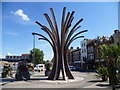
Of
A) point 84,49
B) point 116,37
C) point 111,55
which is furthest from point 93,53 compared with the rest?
point 111,55

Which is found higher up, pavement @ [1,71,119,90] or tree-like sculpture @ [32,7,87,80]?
tree-like sculpture @ [32,7,87,80]

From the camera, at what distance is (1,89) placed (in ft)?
35.9

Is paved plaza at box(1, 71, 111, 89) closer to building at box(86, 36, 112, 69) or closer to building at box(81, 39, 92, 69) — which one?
building at box(86, 36, 112, 69)

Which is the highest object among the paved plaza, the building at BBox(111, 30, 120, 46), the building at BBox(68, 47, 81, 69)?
the building at BBox(111, 30, 120, 46)

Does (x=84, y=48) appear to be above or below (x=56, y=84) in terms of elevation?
above

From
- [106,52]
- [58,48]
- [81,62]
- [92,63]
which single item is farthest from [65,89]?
[81,62]

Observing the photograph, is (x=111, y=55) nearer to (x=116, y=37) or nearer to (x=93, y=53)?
(x=116, y=37)

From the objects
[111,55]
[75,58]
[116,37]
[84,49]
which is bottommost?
[75,58]

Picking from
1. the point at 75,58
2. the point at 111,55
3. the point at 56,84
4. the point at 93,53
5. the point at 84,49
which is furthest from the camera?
the point at 75,58

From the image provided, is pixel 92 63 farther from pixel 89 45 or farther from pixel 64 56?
pixel 64 56

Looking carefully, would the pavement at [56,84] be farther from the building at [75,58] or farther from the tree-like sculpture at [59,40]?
the building at [75,58]

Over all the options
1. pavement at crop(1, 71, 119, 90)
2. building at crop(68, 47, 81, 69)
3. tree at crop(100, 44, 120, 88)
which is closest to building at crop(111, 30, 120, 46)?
building at crop(68, 47, 81, 69)

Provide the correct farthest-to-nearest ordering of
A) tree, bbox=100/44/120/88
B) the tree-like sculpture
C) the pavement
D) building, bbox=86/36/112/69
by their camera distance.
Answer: building, bbox=86/36/112/69 < the tree-like sculpture < the pavement < tree, bbox=100/44/120/88

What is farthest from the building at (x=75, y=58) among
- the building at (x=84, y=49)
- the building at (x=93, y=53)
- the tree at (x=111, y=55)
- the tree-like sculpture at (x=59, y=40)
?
the tree at (x=111, y=55)
